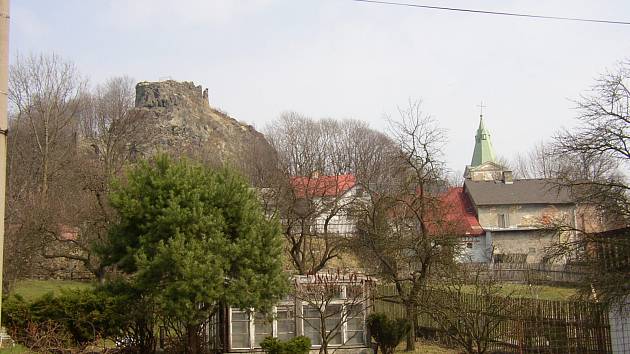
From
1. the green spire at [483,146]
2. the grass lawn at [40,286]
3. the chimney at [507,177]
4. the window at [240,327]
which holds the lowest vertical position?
the window at [240,327]

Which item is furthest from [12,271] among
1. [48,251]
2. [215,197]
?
[215,197]

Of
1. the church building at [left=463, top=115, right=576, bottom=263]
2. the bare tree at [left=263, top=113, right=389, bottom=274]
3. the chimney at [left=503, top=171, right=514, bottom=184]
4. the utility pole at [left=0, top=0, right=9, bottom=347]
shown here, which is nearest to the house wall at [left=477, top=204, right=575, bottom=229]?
the church building at [left=463, top=115, right=576, bottom=263]

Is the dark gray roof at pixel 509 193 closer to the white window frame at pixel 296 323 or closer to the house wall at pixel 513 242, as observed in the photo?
the house wall at pixel 513 242

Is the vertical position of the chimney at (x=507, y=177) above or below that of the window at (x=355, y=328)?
above

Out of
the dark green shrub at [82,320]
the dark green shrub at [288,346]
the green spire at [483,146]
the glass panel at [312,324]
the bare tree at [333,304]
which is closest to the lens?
the dark green shrub at [288,346]

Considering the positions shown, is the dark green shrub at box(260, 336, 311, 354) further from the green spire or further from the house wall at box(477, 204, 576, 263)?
the green spire

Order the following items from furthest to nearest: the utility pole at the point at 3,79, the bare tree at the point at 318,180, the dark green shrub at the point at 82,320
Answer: the bare tree at the point at 318,180 < the dark green shrub at the point at 82,320 < the utility pole at the point at 3,79

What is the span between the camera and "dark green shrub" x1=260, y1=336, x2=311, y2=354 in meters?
18.0

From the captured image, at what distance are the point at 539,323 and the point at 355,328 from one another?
17.8 ft

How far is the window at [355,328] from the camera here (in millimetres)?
20547

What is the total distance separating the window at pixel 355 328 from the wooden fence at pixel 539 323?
2841mm

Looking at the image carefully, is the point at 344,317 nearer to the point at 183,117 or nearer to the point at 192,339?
the point at 192,339

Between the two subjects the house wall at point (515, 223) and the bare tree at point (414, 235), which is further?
the house wall at point (515, 223)

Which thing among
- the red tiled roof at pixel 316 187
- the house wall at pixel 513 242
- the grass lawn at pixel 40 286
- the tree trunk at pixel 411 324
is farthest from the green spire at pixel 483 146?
the tree trunk at pixel 411 324
